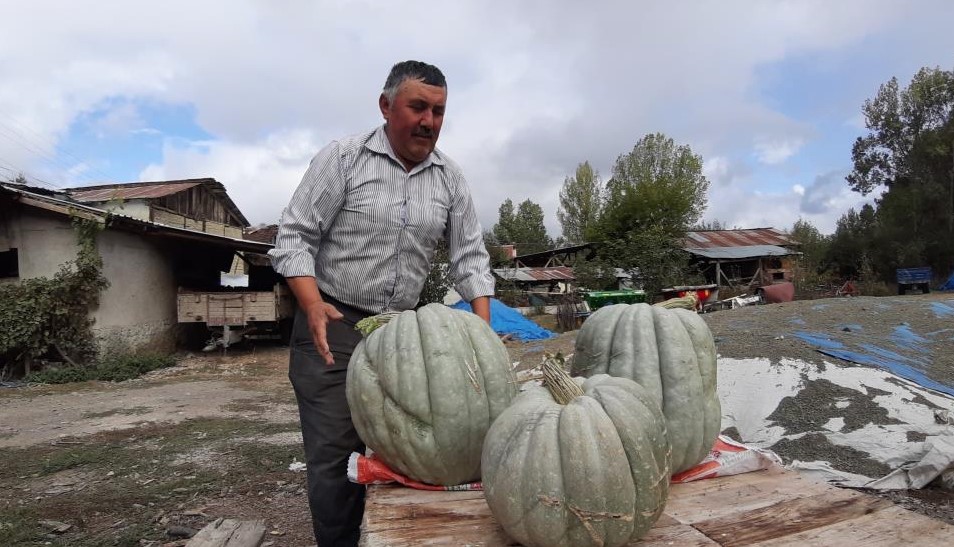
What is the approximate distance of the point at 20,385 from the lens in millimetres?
10273

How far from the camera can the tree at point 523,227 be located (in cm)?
5522

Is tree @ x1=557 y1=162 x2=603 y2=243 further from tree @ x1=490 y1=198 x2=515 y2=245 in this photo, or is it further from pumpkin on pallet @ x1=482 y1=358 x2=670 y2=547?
pumpkin on pallet @ x1=482 y1=358 x2=670 y2=547

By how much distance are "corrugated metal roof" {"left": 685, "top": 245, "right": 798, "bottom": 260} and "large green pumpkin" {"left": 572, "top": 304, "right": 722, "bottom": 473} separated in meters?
29.3

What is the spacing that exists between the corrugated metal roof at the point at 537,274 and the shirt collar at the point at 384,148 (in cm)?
2791

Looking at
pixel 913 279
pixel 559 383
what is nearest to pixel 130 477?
pixel 559 383

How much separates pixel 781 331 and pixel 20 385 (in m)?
11.7

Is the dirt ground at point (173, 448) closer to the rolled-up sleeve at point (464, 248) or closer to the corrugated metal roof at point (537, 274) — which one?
the rolled-up sleeve at point (464, 248)

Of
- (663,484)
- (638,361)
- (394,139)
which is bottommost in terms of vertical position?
(663,484)

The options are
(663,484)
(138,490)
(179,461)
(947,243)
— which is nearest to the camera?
(663,484)

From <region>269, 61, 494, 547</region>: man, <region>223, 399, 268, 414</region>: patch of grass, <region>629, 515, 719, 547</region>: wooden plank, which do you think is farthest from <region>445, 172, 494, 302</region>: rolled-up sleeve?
<region>223, 399, 268, 414</region>: patch of grass

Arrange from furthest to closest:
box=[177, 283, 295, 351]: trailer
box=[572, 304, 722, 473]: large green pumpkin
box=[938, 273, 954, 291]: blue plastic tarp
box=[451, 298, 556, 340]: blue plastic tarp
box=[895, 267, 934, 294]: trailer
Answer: box=[938, 273, 954, 291]: blue plastic tarp → box=[895, 267, 934, 294]: trailer → box=[451, 298, 556, 340]: blue plastic tarp → box=[177, 283, 295, 351]: trailer → box=[572, 304, 722, 473]: large green pumpkin

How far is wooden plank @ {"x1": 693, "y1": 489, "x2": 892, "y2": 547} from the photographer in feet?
4.68

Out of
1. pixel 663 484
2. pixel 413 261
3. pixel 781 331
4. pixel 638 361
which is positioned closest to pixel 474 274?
pixel 413 261

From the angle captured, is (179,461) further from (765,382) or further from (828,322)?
(828,322)
